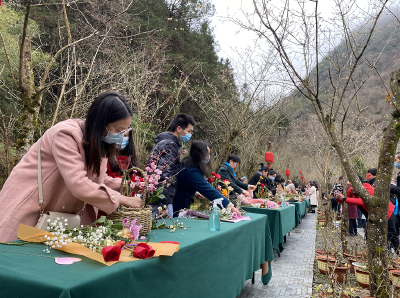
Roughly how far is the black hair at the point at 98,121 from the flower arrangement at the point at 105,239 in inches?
13.5

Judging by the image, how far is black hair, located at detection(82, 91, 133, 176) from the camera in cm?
168

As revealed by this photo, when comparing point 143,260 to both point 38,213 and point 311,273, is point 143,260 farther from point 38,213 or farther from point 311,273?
point 311,273

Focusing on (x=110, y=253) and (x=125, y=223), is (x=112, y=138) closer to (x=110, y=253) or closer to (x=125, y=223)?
(x=125, y=223)

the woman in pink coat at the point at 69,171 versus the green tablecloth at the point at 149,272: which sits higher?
the woman in pink coat at the point at 69,171

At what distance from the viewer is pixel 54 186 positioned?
63.8 inches

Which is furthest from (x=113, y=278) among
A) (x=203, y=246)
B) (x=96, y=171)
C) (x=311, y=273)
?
(x=311, y=273)

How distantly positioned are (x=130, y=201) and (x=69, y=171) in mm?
380

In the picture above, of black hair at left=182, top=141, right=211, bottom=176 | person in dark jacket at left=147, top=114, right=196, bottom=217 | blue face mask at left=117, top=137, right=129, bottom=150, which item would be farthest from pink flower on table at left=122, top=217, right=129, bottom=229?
black hair at left=182, top=141, right=211, bottom=176

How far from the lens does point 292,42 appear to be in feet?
14.0

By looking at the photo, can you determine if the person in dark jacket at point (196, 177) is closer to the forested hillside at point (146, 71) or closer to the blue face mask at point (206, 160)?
the blue face mask at point (206, 160)

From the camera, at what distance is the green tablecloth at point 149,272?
3.39ft

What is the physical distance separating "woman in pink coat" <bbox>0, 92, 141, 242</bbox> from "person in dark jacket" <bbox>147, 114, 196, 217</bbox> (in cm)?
86

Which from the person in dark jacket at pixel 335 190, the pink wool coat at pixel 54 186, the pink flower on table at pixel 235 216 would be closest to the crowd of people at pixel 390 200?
the person in dark jacket at pixel 335 190

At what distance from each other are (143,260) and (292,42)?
3.84 meters
